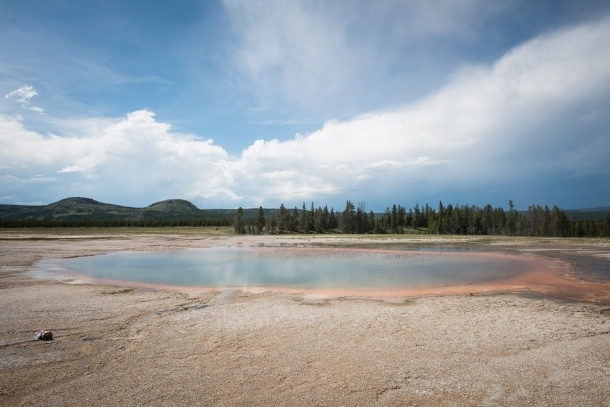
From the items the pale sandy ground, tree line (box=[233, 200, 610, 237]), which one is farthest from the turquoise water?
tree line (box=[233, 200, 610, 237])

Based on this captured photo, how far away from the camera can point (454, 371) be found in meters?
9.12

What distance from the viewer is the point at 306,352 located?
1055 centimetres

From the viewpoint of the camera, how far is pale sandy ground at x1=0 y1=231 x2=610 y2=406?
795 cm

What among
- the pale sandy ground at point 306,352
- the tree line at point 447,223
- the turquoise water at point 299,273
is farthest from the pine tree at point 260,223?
the pale sandy ground at point 306,352

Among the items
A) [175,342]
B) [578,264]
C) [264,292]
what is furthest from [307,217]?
[175,342]

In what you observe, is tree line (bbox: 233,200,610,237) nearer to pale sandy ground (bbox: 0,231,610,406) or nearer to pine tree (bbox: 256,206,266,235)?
pine tree (bbox: 256,206,266,235)

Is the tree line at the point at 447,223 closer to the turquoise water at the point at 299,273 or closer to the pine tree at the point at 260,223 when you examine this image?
the pine tree at the point at 260,223

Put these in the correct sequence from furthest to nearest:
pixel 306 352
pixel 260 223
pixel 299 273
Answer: pixel 260 223
pixel 299 273
pixel 306 352

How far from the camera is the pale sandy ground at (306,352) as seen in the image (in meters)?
7.95

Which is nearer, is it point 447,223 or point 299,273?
point 299,273

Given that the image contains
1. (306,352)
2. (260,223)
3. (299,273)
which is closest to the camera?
(306,352)

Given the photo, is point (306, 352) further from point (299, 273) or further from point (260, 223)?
point (260, 223)

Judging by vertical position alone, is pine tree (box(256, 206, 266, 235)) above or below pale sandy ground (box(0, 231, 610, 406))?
above

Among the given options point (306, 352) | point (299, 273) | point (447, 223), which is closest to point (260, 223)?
point (447, 223)
